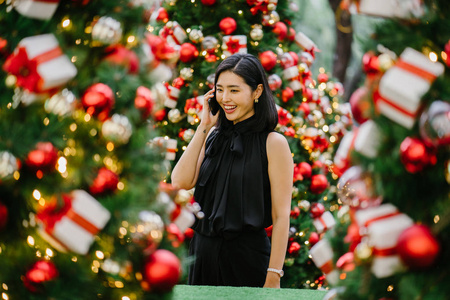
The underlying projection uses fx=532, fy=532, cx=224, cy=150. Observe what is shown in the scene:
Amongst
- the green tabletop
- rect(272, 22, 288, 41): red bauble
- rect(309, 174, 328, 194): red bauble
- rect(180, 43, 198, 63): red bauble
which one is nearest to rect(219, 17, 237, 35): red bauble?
rect(180, 43, 198, 63): red bauble

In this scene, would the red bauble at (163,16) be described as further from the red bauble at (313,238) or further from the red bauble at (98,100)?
the red bauble at (98,100)

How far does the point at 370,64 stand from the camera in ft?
3.81

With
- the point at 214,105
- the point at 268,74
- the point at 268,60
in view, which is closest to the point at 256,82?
the point at 214,105

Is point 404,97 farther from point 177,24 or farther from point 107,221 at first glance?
point 177,24

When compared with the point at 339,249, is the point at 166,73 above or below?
above

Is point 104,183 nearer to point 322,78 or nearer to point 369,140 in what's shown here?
point 369,140

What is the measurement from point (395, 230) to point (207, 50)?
11.0 ft

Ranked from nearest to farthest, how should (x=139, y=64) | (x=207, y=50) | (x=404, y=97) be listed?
(x=404, y=97) < (x=139, y=64) < (x=207, y=50)

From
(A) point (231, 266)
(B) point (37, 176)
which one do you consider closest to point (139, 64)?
(B) point (37, 176)

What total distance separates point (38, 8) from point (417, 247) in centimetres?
93

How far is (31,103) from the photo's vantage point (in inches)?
45.8

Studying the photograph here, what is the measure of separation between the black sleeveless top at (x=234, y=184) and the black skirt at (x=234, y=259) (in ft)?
0.17

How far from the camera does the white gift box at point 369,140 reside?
110 centimetres

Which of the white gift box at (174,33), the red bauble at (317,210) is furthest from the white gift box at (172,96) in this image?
the red bauble at (317,210)
